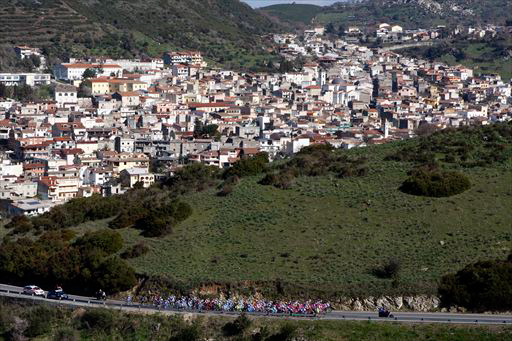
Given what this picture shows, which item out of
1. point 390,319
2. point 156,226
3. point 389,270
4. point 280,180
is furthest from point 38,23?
point 390,319

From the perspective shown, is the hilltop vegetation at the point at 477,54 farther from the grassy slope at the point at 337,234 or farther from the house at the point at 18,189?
the grassy slope at the point at 337,234

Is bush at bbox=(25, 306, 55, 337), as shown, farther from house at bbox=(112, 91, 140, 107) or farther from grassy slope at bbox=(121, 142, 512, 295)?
house at bbox=(112, 91, 140, 107)

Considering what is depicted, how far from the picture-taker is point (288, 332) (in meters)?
21.8

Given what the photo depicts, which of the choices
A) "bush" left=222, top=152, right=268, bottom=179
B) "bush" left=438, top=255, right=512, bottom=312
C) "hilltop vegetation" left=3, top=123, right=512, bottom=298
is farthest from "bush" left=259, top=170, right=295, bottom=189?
"bush" left=438, top=255, right=512, bottom=312

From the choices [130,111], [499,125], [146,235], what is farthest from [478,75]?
[146,235]

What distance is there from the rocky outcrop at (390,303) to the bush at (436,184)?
263 inches

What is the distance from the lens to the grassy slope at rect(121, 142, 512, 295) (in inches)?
989

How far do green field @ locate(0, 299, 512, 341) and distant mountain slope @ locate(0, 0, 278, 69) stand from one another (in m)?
75.6

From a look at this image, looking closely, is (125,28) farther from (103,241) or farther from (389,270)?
(389,270)

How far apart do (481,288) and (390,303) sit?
81.0 inches

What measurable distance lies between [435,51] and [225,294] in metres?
113

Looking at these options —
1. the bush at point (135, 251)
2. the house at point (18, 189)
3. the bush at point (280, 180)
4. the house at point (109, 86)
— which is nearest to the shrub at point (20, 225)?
the bush at point (135, 251)

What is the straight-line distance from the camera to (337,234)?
27.6 meters

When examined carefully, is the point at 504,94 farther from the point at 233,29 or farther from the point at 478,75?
the point at 233,29
